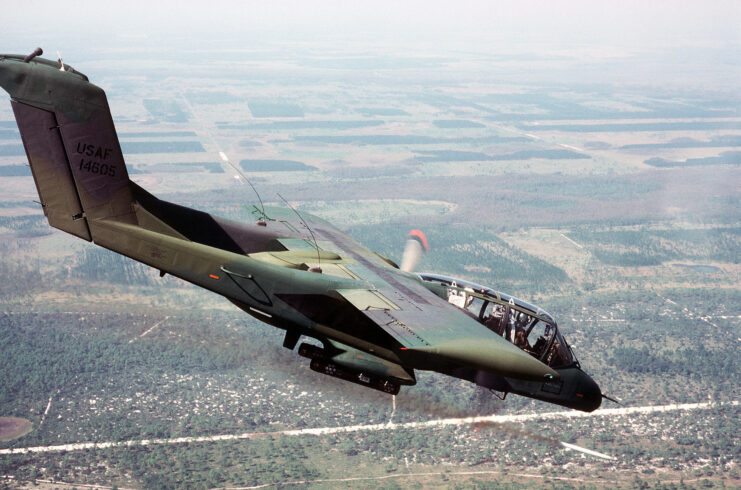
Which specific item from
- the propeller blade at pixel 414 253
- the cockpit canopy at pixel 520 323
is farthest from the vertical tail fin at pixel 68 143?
the cockpit canopy at pixel 520 323

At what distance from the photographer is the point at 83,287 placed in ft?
302

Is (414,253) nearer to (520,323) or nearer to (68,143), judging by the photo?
(520,323)

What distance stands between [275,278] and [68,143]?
7885 millimetres

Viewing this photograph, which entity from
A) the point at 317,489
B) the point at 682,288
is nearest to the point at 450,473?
the point at 317,489

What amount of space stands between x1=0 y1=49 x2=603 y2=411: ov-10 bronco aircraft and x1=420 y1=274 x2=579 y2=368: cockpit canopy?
36mm

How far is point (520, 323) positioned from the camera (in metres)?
25.8

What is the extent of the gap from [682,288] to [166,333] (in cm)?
8878

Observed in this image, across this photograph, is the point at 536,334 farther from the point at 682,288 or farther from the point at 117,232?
the point at 682,288

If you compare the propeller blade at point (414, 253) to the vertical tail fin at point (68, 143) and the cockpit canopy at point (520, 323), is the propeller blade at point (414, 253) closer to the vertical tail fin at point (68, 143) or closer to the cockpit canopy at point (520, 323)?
the cockpit canopy at point (520, 323)

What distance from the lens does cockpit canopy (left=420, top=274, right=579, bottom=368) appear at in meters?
25.6

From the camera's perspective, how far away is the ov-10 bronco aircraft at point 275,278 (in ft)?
73.4

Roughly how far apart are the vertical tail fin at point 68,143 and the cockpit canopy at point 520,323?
12248 millimetres

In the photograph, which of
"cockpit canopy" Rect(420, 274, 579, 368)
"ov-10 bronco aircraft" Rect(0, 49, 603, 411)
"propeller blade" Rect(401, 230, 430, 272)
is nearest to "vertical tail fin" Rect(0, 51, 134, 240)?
"ov-10 bronco aircraft" Rect(0, 49, 603, 411)

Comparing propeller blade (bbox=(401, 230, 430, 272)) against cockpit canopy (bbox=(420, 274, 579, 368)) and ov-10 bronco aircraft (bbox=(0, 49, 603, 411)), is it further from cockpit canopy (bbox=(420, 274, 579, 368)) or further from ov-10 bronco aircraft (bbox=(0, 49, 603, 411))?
cockpit canopy (bbox=(420, 274, 579, 368))
